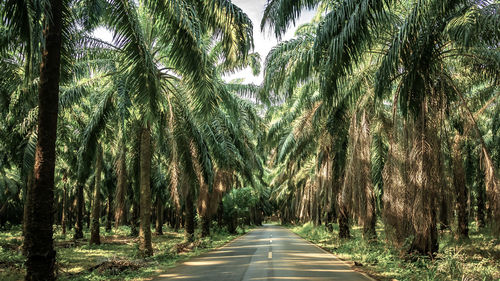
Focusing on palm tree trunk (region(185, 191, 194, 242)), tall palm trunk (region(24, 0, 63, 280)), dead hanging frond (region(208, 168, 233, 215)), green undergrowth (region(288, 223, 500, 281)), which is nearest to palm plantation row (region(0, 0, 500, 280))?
tall palm trunk (region(24, 0, 63, 280))

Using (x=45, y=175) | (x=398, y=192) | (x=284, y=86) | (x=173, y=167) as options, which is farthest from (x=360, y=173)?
(x=45, y=175)

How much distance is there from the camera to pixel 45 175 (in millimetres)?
7492

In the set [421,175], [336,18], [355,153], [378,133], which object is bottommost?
[421,175]

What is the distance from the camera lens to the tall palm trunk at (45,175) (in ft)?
24.0

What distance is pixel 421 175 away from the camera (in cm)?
1016

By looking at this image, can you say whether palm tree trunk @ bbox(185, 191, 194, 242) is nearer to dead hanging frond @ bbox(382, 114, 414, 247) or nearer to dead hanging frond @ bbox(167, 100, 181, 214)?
dead hanging frond @ bbox(167, 100, 181, 214)

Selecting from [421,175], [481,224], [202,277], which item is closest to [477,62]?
[421,175]

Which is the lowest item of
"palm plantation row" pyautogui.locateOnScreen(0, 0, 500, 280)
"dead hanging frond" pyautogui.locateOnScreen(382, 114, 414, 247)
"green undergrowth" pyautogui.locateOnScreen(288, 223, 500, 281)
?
"green undergrowth" pyautogui.locateOnScreen(288, 223, 500, 281)

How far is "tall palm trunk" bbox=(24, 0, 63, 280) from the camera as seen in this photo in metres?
7.31

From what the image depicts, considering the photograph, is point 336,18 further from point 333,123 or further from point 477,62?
point 333,123

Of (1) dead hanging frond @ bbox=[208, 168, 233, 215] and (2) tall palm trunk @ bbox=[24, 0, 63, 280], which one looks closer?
(2) tall palm trunk @ bbox=[24, 0, 63, 280]

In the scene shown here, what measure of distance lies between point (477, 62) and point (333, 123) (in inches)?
223

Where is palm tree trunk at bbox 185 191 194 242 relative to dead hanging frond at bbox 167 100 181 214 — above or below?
below

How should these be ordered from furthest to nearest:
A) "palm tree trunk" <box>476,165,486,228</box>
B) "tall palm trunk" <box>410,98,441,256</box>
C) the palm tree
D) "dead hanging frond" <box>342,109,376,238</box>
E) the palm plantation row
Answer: "palm tree trunk" <box>476,165,486,228</box>, "dead hanging frond" <box>342,109,376,238</box>, "tall palm trunk" <box>410,98,441,256</box>, the palm tree, the palm plantation row
